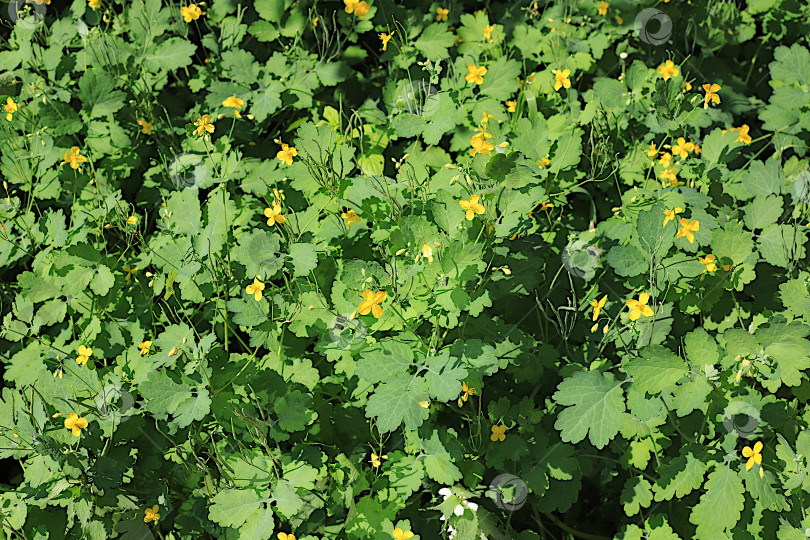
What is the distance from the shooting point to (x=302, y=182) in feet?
7.77

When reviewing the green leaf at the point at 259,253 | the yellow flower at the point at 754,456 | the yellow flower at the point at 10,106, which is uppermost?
the yellow flower at the point at 10,106

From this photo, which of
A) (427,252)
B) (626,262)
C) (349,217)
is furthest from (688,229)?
(349,217)

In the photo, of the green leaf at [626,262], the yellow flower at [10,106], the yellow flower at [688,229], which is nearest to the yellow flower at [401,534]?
the green leaf at [626,262]

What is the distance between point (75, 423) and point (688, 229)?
214 centimetres

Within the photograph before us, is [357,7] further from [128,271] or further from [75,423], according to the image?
[75,423]

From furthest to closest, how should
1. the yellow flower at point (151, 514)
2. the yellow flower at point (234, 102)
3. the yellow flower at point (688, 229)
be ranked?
the yellow flower at point (234, 102) → the yellow flower at point (688, 229) → the yellow flower at point (151, 514)

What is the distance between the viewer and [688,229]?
215 centimetres

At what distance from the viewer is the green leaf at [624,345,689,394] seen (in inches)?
73.2

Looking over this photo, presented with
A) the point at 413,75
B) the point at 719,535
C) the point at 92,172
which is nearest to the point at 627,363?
the point at 719,535

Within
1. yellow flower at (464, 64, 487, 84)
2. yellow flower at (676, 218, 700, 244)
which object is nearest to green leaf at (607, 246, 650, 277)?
yellow flower at (676, 218, 700, 244)

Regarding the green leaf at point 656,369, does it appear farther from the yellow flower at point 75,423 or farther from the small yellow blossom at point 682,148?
the yellow flower at point 75,423

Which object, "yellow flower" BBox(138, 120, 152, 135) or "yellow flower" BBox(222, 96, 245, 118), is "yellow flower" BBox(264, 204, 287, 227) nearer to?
"yellow flower" BBox(222, 96, 245, 118)

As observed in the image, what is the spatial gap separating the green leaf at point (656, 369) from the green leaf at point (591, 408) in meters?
0.09

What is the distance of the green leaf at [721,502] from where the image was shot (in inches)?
73.5
